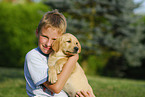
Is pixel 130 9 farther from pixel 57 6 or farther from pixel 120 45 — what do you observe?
Answer: pixel 57 6

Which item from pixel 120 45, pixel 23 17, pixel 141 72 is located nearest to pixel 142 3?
pixel 120 45

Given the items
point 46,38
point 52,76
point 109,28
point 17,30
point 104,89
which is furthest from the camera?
point 17,30

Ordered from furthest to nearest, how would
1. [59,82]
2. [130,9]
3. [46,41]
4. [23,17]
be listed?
[23,17], [130,9], [46,41], [59,82]

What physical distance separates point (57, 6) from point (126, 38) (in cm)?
421

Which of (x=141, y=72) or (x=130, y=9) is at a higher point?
(x=130, y=9)

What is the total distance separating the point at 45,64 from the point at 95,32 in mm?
8429

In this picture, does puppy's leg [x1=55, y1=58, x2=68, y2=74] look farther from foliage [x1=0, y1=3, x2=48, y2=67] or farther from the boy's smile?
foliage [x1=0, y1=3, x2=48, y2=67]

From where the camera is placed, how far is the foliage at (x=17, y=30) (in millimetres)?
12203

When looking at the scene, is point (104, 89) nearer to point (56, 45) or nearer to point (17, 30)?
point (56, 45)

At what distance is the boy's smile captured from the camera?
8.68 ft

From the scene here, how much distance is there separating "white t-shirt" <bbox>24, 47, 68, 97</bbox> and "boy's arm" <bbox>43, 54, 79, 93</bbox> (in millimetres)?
103

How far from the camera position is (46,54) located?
277 cm

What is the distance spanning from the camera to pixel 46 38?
2668mm

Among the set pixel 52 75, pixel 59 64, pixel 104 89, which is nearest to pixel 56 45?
pixel 59 64
